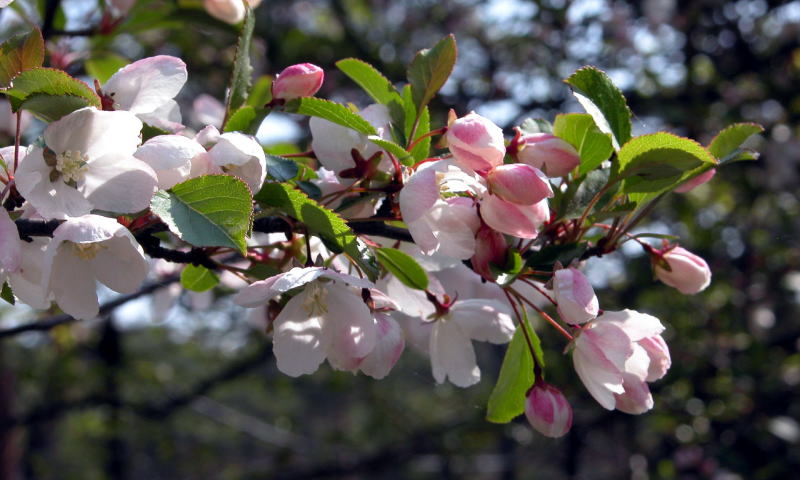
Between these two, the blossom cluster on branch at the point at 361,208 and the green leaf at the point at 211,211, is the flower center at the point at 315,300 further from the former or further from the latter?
the green leaf at the point at 211,211

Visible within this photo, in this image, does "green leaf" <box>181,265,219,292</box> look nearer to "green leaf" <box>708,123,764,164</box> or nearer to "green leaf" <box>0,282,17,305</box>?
"green leaf" <box>0,282,17,305</box>

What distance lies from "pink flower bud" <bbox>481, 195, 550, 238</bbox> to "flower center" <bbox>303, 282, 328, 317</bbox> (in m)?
0.24

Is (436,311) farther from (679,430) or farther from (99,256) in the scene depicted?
(679,430)

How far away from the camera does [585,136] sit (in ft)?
3.38

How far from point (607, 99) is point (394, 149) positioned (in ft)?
1.08

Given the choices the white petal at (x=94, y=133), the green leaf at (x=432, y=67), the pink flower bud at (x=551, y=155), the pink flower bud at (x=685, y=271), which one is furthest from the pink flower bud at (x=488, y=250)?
the white petal at (x=94, y=133)

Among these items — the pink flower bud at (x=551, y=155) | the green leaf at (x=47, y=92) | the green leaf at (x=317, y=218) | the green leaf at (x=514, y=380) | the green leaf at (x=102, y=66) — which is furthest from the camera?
the green leaf at (x=102, y=66)

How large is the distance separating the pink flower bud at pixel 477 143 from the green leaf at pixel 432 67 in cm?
13

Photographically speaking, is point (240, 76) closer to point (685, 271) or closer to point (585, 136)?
point (585, 136)

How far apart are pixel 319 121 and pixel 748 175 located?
11.1 feet

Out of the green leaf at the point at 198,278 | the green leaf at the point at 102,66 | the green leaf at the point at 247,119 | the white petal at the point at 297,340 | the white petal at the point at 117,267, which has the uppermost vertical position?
the green leaf at the point at 247,119

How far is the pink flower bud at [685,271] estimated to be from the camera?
3.59ft

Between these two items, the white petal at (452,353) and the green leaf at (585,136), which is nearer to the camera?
the green leaf at (585,136)

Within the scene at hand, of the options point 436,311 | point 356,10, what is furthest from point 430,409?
point 436,311
